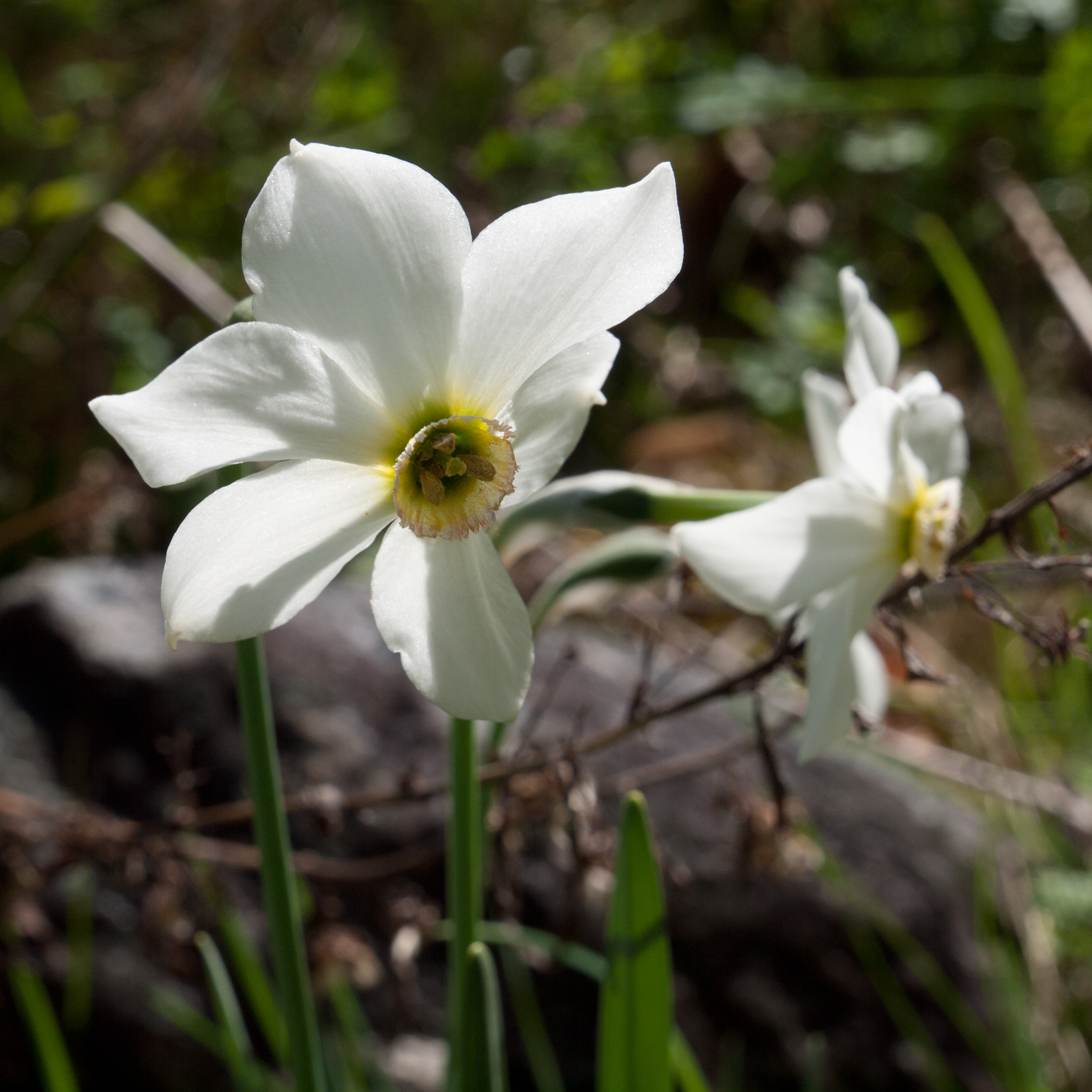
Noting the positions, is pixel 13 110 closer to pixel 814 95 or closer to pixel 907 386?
pixel 814 95

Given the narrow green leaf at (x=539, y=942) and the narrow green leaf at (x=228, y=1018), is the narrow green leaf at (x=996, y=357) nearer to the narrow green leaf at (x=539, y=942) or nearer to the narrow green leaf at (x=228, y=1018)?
the narrow green leaf at (x=539, y=942)

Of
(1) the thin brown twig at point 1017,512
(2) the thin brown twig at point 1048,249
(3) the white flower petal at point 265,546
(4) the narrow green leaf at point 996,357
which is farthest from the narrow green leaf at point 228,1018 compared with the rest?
(2) the thin brown twig at point 1048,249

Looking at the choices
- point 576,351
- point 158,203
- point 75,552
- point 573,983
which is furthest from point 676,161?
point 576,351

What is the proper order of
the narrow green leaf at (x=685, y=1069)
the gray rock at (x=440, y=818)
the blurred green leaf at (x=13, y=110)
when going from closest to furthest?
the narrow green leaf at (x=685, y=1069) → the gray rock at (x=440, y=818) → the blurred green leaf at (x=13, y=110)

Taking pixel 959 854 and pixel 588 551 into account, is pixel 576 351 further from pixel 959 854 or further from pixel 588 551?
pixel 959 854

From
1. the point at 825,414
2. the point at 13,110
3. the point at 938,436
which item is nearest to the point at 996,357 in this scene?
the point at 825,414
